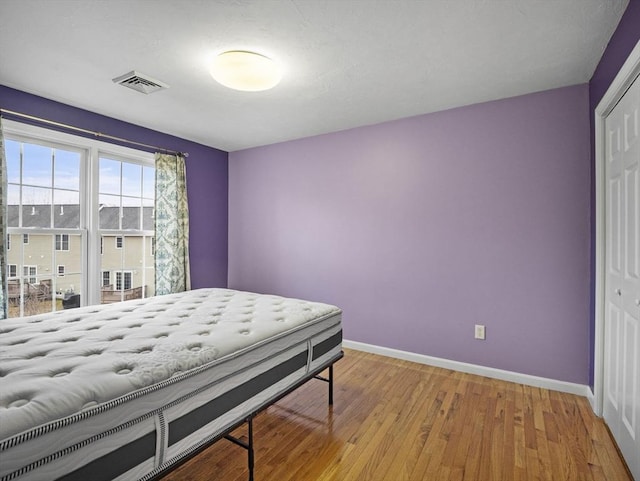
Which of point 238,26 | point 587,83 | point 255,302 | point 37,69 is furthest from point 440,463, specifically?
point 37,69

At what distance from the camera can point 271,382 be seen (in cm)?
166

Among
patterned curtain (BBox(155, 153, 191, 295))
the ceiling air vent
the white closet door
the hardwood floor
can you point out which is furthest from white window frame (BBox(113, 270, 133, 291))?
the white closet door

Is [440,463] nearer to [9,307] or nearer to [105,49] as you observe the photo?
[105,49]

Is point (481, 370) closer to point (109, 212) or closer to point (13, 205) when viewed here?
point (109, 212)

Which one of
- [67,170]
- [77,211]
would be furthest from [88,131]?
[77,211]

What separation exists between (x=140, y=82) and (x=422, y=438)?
3.14 m

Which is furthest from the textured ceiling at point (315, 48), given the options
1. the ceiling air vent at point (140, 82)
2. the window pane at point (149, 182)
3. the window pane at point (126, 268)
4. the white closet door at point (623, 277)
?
the window pane at point (126, 268)

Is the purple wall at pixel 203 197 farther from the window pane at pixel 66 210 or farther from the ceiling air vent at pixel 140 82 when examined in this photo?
the ceiling air vent at pixel 140 82

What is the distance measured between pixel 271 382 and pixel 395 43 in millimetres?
2083

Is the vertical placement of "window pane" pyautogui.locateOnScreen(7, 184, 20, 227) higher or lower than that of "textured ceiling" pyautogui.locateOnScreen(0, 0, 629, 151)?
lower

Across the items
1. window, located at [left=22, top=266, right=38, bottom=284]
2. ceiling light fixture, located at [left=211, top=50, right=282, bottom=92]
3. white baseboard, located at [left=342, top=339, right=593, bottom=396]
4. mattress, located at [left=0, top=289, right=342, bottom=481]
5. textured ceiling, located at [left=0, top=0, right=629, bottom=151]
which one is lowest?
white baseboard, located at [left=342, top=339, right=593, bottom=396]

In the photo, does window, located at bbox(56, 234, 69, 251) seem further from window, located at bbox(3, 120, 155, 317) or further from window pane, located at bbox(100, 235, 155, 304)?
window pane, located at bbox(100, 235, 155, 304)

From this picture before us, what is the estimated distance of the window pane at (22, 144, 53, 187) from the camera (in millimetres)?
2814

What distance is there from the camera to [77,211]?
10.3 ft
